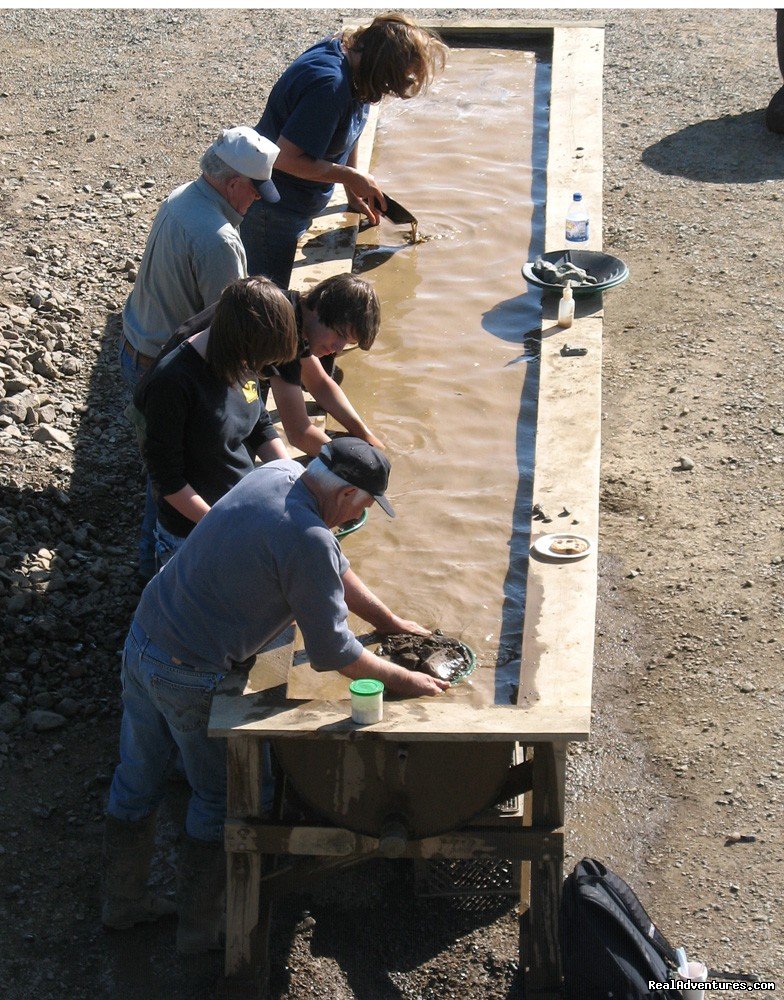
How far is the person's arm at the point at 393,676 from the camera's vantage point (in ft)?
11.5

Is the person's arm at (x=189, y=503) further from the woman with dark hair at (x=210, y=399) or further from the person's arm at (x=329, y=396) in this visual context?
the person's arm at (x=329, y=396)

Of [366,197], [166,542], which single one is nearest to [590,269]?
[366,197]

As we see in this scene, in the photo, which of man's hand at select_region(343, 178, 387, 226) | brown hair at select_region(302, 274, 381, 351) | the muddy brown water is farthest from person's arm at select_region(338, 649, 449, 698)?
man's hand at select_region(343, 178, 387, 226)

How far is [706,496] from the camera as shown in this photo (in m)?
6.40

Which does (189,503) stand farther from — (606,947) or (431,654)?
(606,947)

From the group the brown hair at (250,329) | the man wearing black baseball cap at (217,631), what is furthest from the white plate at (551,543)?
the brown hair at (250,329)

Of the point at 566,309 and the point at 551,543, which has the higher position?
the point at 566,309

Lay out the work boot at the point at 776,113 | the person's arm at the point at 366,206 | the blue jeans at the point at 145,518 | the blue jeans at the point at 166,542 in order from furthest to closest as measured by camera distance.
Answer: the work boot at the point at 776,113
the person's arm at the point at 366,206
the blue jeans at the point at 145,518
the blue jeans at the point at 166,542

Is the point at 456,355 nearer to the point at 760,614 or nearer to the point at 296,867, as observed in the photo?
the point at 760,614

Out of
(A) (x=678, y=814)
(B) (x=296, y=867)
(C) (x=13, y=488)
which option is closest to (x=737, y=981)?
(A) (x=678, y=814)

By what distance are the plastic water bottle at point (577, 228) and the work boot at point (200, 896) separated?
3932mm

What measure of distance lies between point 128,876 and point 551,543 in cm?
187

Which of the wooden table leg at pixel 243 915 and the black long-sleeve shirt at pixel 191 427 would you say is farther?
the black long-sleeve shirt at pixel 191 427

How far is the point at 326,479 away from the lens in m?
3.33
